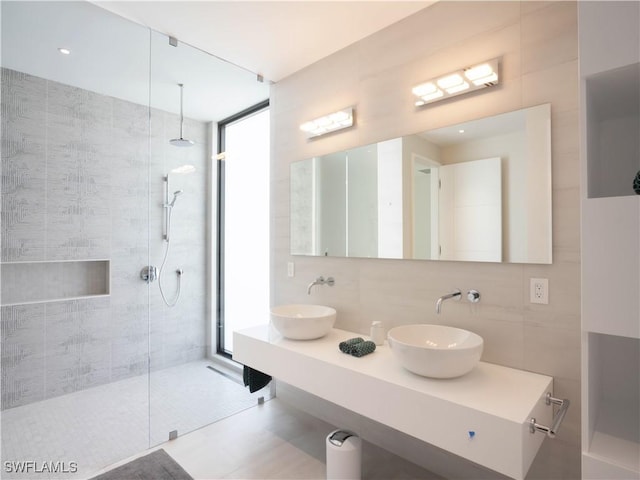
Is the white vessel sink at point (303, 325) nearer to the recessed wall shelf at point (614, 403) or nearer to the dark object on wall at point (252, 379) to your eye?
the dark object on wall at point (252, 379)

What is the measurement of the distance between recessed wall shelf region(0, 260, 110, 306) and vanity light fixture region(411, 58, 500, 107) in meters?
2.58

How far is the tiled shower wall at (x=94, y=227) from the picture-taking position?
2.24 m

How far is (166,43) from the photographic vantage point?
7.68ft

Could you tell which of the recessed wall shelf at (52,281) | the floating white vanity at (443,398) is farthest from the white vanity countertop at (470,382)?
the recessed wall shelf at (52,281)

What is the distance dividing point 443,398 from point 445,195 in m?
1.06

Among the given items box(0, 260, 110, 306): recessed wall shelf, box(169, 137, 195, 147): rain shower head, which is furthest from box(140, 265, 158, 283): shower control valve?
box(169, 137, 195, 147): rain shower head

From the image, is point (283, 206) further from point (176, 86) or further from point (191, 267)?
point (176, 86)

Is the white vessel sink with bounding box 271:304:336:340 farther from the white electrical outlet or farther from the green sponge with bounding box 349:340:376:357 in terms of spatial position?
the white electrical outlet

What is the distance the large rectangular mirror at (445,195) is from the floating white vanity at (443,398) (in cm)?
61

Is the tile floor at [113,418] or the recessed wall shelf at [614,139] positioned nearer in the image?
the recessed wall shelf at [614,139]

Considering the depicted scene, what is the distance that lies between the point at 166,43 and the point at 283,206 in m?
1.40

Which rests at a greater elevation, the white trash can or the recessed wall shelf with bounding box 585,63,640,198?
the recessed wall shelf with bounding box 585,63,640,198

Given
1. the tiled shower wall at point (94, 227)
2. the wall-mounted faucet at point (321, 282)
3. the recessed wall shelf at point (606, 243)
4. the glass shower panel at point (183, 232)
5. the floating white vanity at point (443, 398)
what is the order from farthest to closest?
the wall-mounted faucet at point (321, 282)
the glass shower panel at point (183, 232)
the tiled shower wall at point (94, 227)
the floating white vanity at point (443, 398)
the recessed wall shelf at point (606, 243)

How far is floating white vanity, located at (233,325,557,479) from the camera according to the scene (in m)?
1.24
